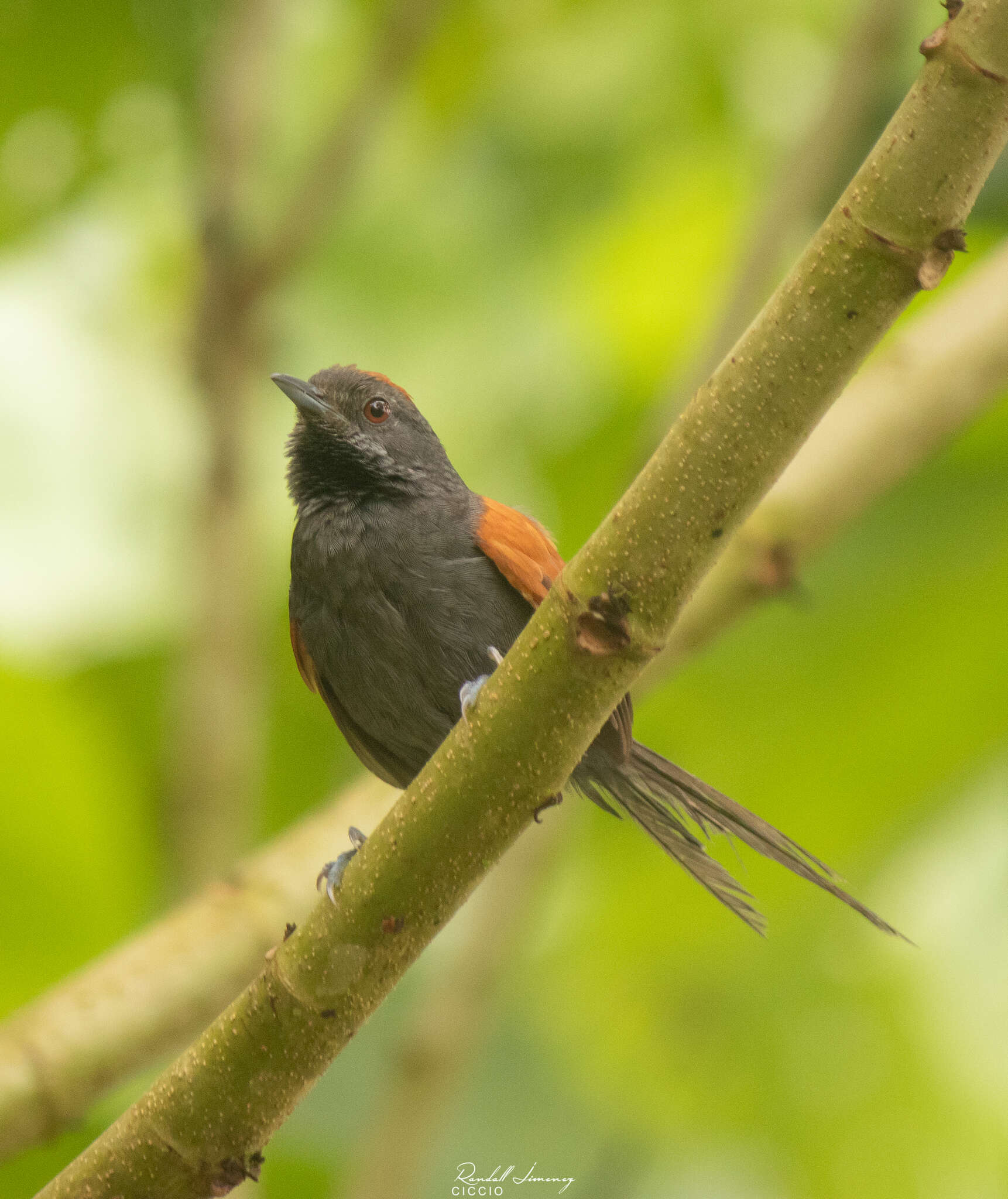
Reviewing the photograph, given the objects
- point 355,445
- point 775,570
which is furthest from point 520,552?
point 355,445

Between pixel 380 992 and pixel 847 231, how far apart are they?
1.28m

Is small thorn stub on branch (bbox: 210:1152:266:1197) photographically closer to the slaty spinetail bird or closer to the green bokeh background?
the slaty spinetail bird

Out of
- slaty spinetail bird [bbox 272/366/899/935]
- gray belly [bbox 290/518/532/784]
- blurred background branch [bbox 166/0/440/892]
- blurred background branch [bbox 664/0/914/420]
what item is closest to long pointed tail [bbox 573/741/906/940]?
slaty spinetail bird [bbox 272/366/899/935]

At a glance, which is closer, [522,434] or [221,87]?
[221,87]

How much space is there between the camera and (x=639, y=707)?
410 cm

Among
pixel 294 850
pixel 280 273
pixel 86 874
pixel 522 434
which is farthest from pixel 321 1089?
pixel 280 273

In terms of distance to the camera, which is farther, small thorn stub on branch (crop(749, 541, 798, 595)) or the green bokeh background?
the green bokeh background

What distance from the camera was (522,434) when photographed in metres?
4.97

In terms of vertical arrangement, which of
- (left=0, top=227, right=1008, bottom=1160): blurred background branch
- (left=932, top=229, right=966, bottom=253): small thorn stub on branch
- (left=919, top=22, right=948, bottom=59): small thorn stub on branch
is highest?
(left=919, top=22, right=948, bottom=59): small thorn stub on branch

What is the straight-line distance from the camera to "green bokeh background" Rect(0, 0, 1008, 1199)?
433 cm

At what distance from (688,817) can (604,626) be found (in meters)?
1.38

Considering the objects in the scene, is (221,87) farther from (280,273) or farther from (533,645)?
(533,645)

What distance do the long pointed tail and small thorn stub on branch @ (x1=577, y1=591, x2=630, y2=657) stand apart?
1.13 m

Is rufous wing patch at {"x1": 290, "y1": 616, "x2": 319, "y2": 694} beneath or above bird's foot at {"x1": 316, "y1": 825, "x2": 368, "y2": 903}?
above
